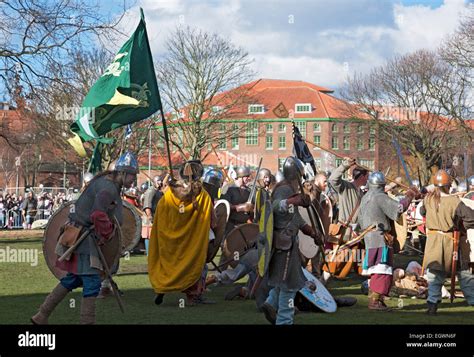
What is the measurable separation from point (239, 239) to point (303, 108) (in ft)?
215

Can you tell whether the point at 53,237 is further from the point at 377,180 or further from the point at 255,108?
the point at 255,108

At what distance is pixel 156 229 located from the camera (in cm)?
1020

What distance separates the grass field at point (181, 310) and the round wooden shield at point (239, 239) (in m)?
0.59

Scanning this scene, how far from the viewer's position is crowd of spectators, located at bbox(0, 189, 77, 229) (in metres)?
31.0

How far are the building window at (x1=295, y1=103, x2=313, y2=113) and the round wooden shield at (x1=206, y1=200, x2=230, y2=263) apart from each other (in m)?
63.8

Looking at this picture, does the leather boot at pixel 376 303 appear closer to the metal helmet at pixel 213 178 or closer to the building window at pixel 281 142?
the metal helmet at pixel 213 178

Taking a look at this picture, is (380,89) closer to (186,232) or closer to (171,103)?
(171,103)

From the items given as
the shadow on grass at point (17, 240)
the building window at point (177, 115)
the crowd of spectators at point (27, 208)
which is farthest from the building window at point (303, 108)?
the shadow on grass at point (17, 240)

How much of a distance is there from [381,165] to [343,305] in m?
42.4

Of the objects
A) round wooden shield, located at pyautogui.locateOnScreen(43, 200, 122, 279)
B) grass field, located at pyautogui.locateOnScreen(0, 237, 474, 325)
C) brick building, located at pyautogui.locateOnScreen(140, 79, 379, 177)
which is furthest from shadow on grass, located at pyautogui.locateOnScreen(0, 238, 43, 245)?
brick building, located at pyautogui.locateOnScreen(140, 79, 379, 177)

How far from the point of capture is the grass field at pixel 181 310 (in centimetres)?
872

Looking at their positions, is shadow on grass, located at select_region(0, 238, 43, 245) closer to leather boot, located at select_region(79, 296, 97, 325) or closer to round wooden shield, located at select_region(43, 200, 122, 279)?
round wooden shield, located at select_region(43, 200, 122, 279)

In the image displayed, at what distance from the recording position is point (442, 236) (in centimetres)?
982

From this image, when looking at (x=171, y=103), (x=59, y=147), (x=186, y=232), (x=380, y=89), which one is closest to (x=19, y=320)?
(x=186, y=232)
